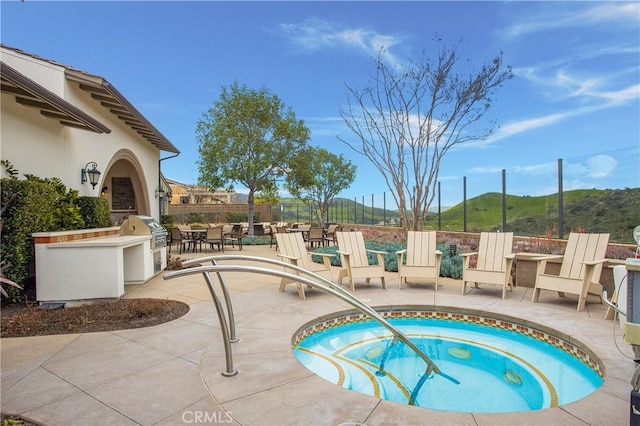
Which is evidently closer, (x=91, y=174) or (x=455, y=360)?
(x=455, y=360)

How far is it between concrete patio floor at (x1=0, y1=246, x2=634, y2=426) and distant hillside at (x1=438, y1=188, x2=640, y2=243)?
9.42 ft

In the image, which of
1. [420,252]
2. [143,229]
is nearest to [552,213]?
[420,252]

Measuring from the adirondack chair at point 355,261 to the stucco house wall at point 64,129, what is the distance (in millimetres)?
4922

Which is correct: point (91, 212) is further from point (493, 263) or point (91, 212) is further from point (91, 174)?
point (493, 263)

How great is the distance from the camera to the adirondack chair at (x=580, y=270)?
15.9 ft

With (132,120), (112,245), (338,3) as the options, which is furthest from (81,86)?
(338,3)

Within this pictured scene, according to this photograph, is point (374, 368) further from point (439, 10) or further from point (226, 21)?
point (226, 21)

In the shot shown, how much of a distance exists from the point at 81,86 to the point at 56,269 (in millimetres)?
4347

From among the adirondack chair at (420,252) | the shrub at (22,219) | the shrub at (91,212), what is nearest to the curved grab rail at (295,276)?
the adirondack chair at (420,252)

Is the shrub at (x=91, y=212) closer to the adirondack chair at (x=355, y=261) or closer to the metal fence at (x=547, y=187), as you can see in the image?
the adirondack chair at (x=355, y=261)

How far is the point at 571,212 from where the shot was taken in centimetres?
742

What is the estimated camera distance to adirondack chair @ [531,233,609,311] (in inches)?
191

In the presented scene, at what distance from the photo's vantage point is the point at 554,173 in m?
7.73

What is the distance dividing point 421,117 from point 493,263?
5679 mm
